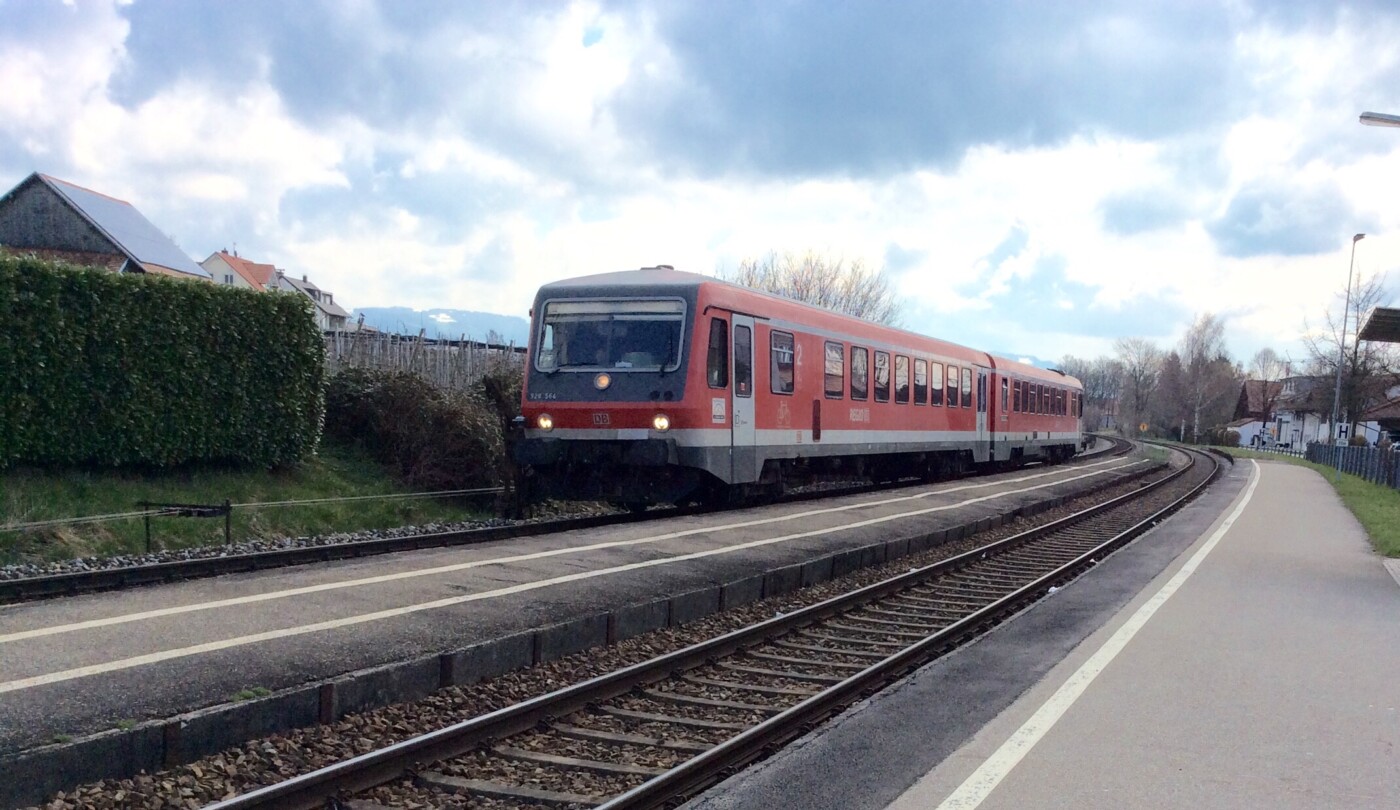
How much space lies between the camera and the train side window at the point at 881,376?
20.3 metres

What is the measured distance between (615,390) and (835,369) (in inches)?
206

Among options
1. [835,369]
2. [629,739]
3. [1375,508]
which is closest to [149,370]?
[835,369]

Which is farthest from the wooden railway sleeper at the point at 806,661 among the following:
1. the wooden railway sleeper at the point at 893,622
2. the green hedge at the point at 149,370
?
the green hedge at the point at 149,370

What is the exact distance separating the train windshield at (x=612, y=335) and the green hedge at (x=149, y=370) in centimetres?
438

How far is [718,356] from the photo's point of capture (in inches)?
573

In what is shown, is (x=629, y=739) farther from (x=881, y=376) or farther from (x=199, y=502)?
(x=881, y=376)

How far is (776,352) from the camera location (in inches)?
635

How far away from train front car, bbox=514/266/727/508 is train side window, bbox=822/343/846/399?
3865mm

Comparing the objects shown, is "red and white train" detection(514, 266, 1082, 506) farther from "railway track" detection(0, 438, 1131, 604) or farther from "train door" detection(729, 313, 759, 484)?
"railway track" detection(0, 438, 1131, 604)

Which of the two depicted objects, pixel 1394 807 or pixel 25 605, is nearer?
pixel 1394 807

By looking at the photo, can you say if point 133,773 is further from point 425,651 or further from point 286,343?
point 286,343

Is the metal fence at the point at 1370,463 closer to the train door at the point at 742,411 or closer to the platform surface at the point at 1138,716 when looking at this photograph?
the train door at the point at 742,411

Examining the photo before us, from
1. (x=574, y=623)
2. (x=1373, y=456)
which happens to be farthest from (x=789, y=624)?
(x=1373, y=456)

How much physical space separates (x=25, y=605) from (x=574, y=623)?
379 cm
